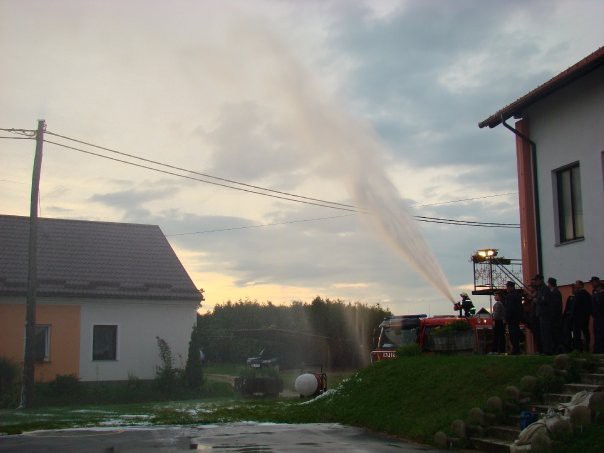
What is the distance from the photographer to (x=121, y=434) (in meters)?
14.6

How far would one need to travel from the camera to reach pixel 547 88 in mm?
17562

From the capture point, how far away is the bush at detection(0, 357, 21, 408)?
2645 cm

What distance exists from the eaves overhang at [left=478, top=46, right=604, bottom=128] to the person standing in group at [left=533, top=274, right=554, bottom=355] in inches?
181

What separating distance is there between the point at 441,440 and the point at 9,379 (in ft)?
66.0

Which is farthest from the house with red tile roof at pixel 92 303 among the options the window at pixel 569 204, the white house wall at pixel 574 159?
the window at pixel 569 204

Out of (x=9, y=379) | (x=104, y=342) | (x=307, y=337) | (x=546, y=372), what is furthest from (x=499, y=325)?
(x=307, y=337)

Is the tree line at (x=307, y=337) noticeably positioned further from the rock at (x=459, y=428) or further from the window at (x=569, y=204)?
the rock at (x=459, y=428)

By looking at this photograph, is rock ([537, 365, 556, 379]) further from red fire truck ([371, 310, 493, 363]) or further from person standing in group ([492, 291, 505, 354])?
red fire truck ([371, 310, 493, 363])

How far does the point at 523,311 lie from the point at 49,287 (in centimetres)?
1981

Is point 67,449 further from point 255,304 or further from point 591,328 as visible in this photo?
point 255,304

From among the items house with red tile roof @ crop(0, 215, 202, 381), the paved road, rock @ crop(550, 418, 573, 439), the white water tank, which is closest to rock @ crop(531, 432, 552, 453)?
rock @ crop(550, 418, 573, 439)

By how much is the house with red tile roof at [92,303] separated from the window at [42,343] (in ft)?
0.12

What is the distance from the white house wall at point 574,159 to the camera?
55.2 ft

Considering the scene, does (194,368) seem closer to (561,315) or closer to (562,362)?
(561,315)
